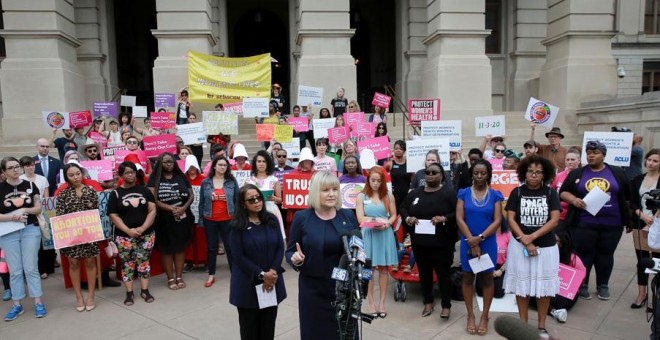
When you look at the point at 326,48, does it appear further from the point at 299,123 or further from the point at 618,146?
the point at 618,146

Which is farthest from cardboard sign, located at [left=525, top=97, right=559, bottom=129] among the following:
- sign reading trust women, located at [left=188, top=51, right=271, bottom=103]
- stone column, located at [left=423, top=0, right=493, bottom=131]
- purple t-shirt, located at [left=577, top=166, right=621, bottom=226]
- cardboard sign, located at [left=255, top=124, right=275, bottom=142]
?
sign reading trust women, located at [left=188, top=51, right=271, bottom=103]

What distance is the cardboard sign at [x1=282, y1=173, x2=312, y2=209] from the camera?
7574 mm

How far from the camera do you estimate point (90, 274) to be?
633 cm

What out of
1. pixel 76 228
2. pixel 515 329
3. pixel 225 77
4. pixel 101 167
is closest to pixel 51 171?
pixel 101 167

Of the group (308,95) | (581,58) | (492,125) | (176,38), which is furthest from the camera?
(581,58)

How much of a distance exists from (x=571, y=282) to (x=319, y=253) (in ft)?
11.1

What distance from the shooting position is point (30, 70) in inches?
616

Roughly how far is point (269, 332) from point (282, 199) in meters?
3.72

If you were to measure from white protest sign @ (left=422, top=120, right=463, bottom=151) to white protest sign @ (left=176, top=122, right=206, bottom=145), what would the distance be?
5005mm

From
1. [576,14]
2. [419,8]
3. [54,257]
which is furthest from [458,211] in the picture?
[419,8]

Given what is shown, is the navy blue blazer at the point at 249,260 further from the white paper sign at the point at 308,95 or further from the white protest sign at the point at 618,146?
the white paper sign at the point at 308,95

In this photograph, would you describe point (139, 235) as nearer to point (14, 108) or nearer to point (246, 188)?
point (246, 188)

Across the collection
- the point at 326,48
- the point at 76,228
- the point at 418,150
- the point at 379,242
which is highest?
the point at 326,48

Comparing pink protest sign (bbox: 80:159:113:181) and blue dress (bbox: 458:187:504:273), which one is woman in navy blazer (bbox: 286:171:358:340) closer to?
blue dress (bbox: 458:187:504:273)
